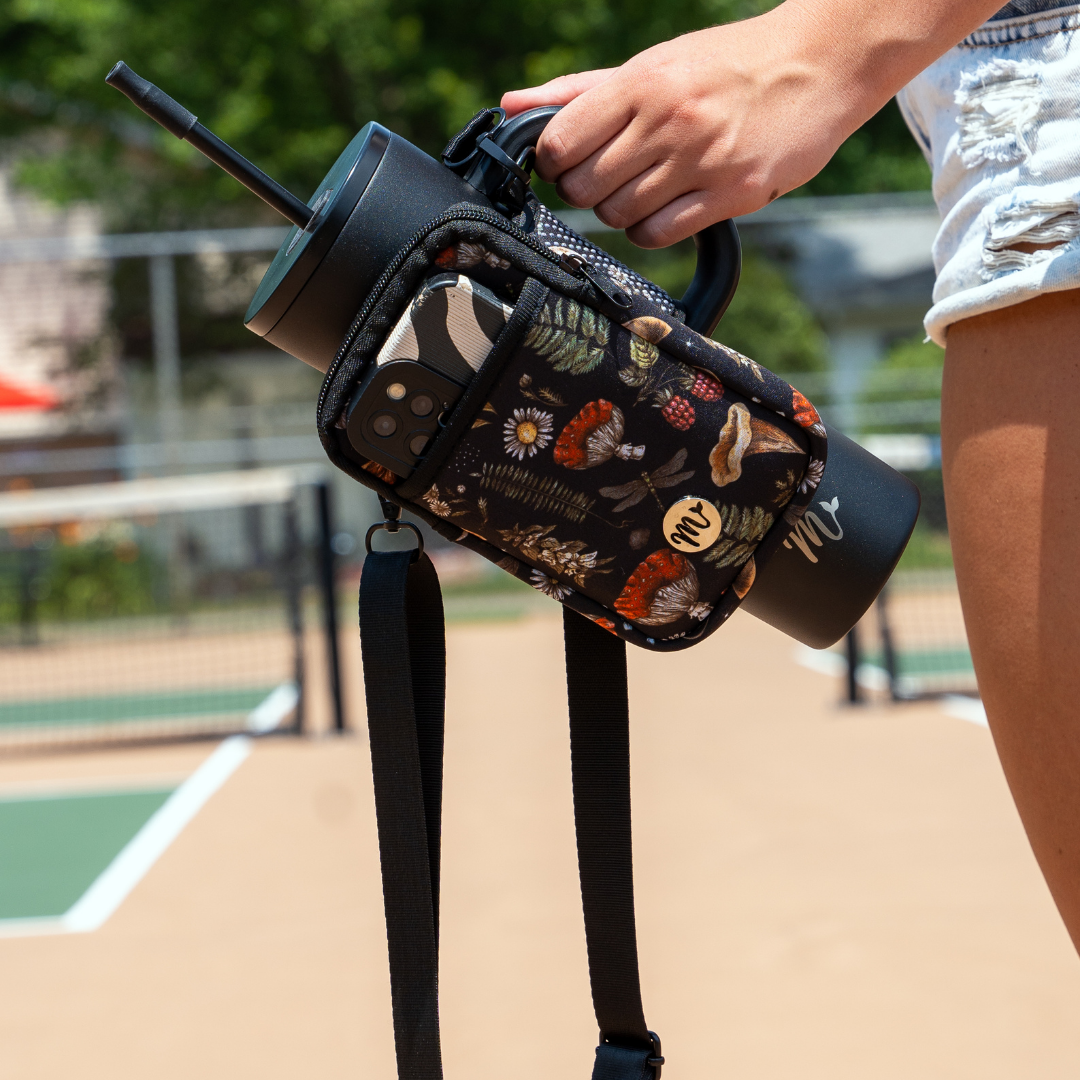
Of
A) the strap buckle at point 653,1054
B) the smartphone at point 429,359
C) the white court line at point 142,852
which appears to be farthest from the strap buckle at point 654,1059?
the white court line at point 142,852

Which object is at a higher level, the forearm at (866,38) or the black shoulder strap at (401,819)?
the forearm at (866,38)

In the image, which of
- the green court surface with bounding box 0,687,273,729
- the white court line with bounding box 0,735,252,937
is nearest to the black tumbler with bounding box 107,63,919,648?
the white court line with bounding box 0,735,252,937

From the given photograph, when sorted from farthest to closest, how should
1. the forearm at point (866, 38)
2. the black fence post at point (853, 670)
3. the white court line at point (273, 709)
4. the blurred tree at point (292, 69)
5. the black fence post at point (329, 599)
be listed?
the blurred tree at point (292, 69), the white court line at point (273, 709), the black fence post at point (329, 599), the black fence post at point (853, 670), the forearm at point (866, 38)

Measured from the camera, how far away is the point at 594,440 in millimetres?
1058

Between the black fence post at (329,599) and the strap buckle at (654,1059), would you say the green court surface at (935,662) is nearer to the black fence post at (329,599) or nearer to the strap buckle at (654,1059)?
the black fence post at (329,599)

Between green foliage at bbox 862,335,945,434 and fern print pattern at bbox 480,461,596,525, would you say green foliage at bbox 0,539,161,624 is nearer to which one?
green foliage at bbox 862,335,945,434

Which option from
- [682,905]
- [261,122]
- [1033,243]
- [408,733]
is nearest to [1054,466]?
[1033,243]

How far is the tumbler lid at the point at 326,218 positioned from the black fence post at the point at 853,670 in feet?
17.6

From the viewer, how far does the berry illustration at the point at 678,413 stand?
106 cm

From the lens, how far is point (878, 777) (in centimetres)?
495

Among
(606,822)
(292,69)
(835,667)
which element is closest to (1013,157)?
(606,822)

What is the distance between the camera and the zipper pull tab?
3.45ft

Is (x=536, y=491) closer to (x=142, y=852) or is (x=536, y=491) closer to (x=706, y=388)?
(x=706, y=388)

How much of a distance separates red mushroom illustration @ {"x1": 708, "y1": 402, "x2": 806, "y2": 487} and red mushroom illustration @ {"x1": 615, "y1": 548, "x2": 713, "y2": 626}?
0.08 metres
